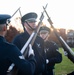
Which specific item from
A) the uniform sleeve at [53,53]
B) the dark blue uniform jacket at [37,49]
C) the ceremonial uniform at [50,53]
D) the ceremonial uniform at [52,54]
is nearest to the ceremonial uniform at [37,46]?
the dark blue uniform jacket at [37,49]

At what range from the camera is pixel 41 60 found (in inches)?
301

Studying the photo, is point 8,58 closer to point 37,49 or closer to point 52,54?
point 37,49

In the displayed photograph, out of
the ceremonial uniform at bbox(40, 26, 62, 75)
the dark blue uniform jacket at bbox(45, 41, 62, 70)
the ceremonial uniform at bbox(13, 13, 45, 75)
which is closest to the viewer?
the ceremonial uniform at bbox(13, 13, 45, 75)

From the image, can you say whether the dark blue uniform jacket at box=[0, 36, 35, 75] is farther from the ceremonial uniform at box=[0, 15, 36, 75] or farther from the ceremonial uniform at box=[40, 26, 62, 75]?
the ceremonial uniform at box=[40, 26, 62, 75]

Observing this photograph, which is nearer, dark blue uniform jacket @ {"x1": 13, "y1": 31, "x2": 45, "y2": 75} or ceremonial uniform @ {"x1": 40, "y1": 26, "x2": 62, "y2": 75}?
dark blue uniform jacket @ {"x1": 13, "y1": 31, "x2": 45, "y2": 75}

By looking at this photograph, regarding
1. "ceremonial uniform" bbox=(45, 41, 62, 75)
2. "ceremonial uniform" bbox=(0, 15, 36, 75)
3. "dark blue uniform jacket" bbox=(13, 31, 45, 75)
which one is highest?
"ceremonial uniform" bbox=(0, 15, 36, 75)

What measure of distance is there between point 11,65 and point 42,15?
311 centimetres

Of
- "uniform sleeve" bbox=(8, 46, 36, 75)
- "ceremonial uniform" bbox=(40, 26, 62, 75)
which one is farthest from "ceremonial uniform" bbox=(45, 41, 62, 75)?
"uniform sleeve" bbox=(8, 46, 36, 75)

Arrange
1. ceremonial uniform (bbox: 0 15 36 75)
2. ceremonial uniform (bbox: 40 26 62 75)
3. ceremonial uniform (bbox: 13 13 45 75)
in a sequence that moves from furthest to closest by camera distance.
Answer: ceremonial uniform (bbox: 40 26 62 75), ceremonial uniform (bbox: 13 13 45 75), ceremonial uniform (bbox: 0 15 36 75)

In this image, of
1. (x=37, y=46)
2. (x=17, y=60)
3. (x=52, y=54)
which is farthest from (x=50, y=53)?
(x=17, y=60)

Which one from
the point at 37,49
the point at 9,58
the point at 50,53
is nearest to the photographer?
the point at 9,58

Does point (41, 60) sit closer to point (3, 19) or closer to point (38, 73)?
point (38, 73)

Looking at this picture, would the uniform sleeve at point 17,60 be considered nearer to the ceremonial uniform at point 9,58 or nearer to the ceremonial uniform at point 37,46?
the ceremonial uniform at point 9,58

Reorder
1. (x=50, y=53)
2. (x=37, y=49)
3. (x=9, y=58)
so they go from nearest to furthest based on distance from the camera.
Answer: (x=9, y=58), (x=37, y=49), (x=50, y=53)
